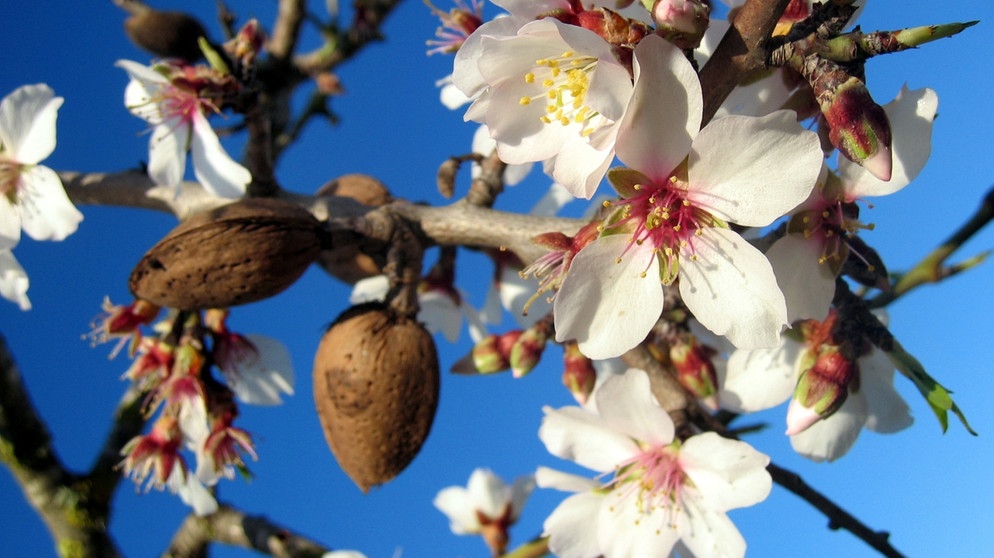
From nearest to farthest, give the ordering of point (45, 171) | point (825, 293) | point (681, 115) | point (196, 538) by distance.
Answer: point (681, 115), point (825, 293), point (45, 171), point (196, 538)

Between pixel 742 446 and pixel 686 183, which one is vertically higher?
pixel 686 183

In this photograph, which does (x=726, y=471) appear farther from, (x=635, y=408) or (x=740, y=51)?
(x=740, y=51)

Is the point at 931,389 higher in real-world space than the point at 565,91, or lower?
lower

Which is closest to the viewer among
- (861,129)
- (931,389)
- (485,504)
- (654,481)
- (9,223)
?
(861,129)

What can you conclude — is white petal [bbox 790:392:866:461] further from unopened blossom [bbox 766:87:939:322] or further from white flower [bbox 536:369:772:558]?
unopened blossom [bbox 766:87:939:322]

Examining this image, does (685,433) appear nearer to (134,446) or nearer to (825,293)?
(825,293)

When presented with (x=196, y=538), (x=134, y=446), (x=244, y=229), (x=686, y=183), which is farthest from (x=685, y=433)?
(x=196, y=538)

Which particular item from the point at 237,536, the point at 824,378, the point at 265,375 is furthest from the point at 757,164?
the point at 237,536
